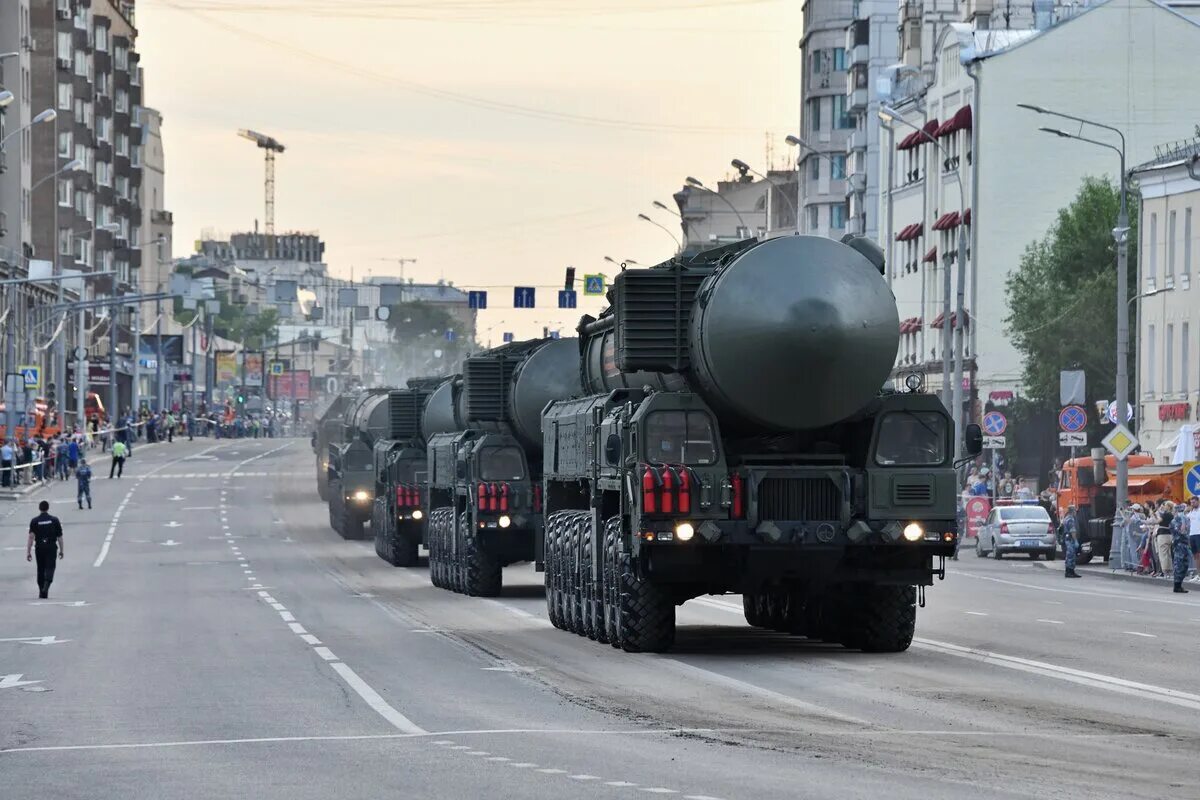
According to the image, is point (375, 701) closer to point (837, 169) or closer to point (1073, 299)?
point (1073, 299)

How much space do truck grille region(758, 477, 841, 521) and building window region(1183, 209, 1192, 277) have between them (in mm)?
47578

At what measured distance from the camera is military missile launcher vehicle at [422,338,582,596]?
1529 inches

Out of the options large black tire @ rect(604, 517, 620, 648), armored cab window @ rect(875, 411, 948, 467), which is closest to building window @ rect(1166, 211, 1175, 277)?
large black tire @ rect(604, 517, 620, 648)

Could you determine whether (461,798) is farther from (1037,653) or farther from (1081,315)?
(1081,315)

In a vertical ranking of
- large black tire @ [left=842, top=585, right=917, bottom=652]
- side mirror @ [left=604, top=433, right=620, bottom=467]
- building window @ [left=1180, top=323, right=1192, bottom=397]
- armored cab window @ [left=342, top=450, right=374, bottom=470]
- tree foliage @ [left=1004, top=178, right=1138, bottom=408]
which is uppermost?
tree foliage @ [left=1004, top=178, right=1138, bottom=408]

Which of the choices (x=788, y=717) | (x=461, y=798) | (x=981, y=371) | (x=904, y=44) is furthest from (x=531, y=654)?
(x=904, y=44)

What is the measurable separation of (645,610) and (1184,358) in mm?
48170

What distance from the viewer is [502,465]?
39375 millimetres

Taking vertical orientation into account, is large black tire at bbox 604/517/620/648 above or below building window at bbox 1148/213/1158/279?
below

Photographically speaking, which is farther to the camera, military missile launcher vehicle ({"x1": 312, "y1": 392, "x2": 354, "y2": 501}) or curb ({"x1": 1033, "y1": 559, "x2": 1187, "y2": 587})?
military missile launcher vehicle ({"x1": 312, "y1": 392, "x2": 354, "y2": 501})

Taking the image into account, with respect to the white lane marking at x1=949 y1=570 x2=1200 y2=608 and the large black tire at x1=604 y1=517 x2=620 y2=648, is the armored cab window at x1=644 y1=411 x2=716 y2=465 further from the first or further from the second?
the white lane marking at x1=949 y1=570 x2=1200 y2=608

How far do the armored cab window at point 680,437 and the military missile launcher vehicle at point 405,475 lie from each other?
27373mm

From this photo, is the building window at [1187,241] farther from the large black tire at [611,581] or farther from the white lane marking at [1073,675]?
the large black tire at [611,581]

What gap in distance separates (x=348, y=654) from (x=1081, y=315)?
5853 cm
